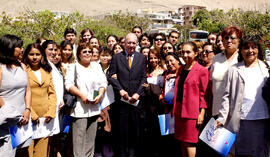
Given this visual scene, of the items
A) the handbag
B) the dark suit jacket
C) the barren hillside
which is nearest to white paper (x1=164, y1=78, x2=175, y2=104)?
the dark suit jacket

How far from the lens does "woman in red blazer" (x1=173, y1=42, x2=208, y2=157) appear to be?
11.2 ft

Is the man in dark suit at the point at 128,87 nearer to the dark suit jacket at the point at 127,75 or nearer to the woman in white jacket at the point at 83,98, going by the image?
the dark suit jacket at the point at 127,75

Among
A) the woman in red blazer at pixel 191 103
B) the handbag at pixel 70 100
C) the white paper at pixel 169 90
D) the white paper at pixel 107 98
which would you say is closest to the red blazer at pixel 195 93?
the woman in red blazer at pixel 191 103

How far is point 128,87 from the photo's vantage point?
166 inches

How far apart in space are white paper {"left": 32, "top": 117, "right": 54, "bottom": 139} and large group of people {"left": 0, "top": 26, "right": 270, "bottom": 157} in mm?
42

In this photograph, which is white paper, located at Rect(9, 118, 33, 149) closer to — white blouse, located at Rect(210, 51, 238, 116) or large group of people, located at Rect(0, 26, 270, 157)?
large group of people, located at Rect(0, 26, 270, 157)

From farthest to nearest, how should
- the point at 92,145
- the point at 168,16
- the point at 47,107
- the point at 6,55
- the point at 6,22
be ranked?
the point at 168,16 → the point at 6,22 → the point at 92,145 → the point at 47,107 → the point at 6,55

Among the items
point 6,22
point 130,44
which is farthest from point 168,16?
point 130,44

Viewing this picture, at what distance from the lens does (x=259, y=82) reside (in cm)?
306

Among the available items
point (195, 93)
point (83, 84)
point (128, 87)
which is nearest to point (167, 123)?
point (195, 93)

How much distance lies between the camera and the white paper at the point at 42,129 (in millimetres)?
3406

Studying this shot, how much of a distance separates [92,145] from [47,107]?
109 centimetres

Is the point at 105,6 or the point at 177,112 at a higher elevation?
the point at 105,6

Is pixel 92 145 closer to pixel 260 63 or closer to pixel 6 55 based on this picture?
pixel 6 55
